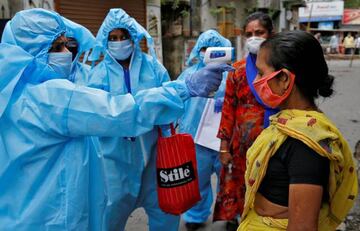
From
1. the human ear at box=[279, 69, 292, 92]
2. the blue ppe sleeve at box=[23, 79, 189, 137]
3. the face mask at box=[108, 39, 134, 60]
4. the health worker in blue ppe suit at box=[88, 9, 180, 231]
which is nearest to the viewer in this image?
the human ear at box=[279, 69, 292, 92]

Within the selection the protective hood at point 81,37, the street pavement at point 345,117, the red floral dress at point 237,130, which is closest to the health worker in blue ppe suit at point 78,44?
the protective hood at point 81,37

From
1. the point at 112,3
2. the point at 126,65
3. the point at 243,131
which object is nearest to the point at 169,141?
the point at 243,131

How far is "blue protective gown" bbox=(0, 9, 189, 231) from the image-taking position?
1.60 metres

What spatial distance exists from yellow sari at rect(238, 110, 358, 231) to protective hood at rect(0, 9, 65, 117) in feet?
3.32

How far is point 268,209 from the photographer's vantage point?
4.64 feet

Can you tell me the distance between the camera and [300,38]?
4.39 ft

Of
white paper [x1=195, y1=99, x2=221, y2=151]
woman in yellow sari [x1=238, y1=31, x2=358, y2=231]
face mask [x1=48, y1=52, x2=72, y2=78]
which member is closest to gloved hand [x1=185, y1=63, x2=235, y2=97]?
woman in yellow sari [x1=238, y1=31, x2=358, y2=231]

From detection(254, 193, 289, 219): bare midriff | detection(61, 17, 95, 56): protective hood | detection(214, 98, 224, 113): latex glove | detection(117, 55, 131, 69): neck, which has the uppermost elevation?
detection(61, 17, 95, 56): protective hood

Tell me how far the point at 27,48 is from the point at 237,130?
1.39m

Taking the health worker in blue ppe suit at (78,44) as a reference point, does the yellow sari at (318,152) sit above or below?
below

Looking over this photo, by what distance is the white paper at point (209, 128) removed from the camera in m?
3.22

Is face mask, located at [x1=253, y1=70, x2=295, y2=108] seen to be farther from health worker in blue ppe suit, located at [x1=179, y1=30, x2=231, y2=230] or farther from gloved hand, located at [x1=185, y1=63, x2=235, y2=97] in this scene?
health worker in blue ppe suit, located at [x1=179, y1=30, x2=231, y2=230]

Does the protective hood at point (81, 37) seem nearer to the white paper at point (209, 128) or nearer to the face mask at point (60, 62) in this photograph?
the face mask at point (60, 62)

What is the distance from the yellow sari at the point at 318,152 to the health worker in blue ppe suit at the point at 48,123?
0.49m
